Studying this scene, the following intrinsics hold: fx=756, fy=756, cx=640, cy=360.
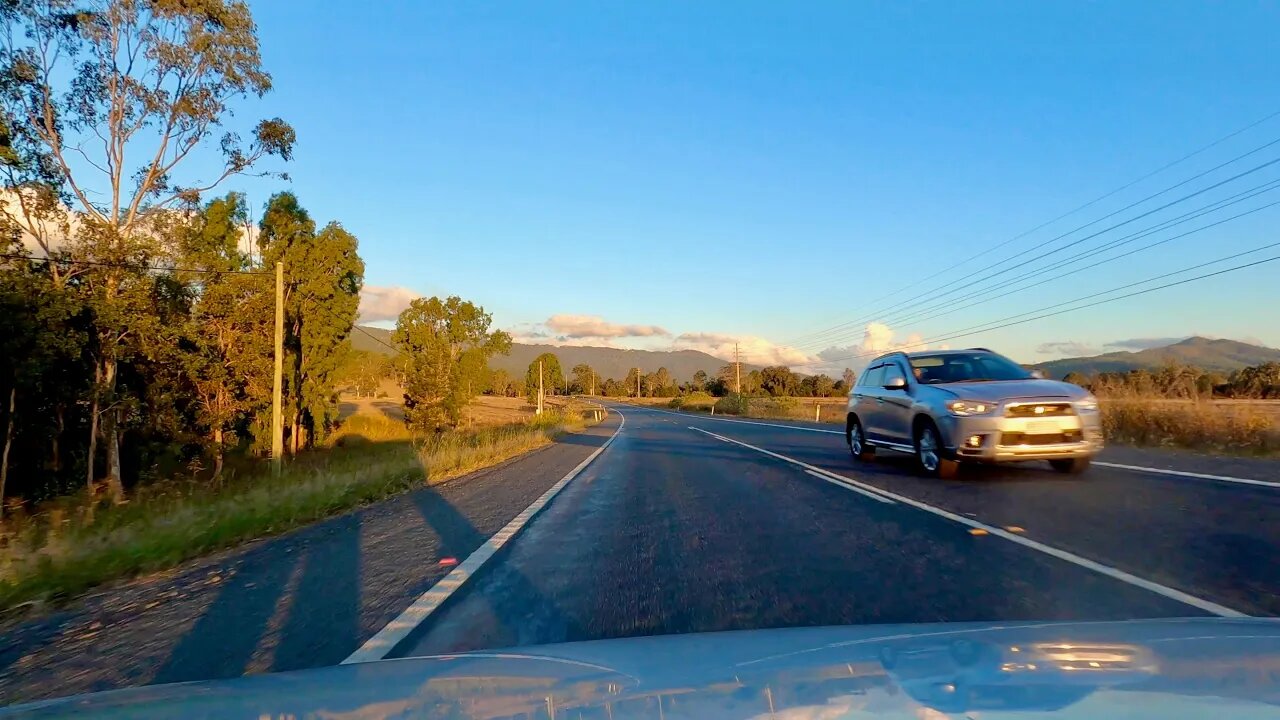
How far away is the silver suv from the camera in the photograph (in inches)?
372

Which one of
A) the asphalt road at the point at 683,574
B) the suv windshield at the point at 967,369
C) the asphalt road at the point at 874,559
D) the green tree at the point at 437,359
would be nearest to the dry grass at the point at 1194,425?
the asphalt road at the point at 874,559

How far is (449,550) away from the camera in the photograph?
708cm

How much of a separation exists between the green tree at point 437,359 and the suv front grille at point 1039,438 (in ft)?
155

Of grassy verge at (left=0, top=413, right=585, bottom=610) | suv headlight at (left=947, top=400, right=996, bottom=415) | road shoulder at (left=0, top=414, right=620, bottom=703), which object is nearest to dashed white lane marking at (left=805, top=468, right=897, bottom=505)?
suv headlight at (left=947, top=400, right=996, bottom=415)

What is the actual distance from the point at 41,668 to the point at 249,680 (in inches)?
77.9

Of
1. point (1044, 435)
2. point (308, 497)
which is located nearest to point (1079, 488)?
point (1044, 435)

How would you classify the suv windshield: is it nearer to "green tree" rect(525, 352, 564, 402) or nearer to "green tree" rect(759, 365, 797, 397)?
"green tree" rect(759, 365, 797, 397)

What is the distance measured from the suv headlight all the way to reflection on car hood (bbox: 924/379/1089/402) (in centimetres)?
6

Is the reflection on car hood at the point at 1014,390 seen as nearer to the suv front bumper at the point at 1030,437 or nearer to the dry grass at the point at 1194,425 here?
the suv front bumper at the point at 1030,437

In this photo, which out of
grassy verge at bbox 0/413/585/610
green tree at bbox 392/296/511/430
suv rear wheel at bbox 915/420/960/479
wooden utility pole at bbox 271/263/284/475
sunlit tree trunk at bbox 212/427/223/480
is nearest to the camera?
grassy verge at bbox 0/413/585/610

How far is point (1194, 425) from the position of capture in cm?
1698

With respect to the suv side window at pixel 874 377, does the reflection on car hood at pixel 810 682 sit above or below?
below

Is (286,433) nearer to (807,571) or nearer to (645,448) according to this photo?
(645,448)

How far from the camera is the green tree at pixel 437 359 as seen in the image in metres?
52.9
